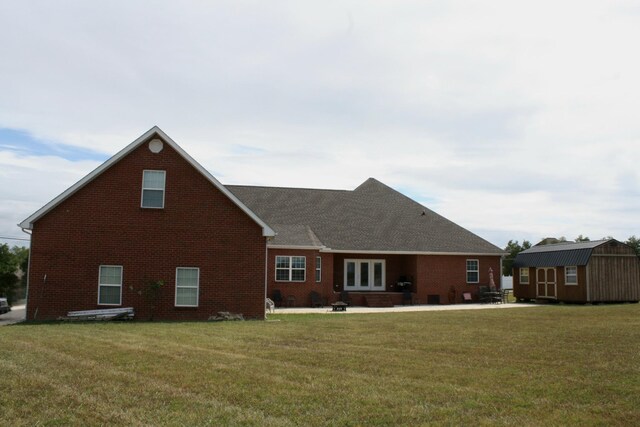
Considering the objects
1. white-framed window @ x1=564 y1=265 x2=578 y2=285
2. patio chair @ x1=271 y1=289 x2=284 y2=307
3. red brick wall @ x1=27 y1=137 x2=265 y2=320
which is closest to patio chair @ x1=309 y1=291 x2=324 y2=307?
patio chair @ x1=271 y1=289 x2=284 y2=307

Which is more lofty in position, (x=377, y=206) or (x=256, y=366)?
(x=377, y=206)

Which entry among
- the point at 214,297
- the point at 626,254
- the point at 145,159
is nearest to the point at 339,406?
the point at 214,297

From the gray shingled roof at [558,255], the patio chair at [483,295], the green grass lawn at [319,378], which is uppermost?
the gray shingled roof at [558,255]

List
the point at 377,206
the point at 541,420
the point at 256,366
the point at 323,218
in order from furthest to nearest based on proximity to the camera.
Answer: the point at 377,206 < the point at 323,218 < the point at 256,366 < the point at 541,420

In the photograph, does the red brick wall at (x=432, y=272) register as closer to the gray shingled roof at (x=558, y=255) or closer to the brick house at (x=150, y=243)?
the gray shingled roof at (x=558, y=255)

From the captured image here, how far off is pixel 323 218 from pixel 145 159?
15580 mm

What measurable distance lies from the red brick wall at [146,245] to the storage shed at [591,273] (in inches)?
766

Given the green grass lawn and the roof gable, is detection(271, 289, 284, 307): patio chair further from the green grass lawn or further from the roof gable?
the green grass lawn

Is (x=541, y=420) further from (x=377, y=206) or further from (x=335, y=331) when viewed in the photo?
(x=377, y=206)

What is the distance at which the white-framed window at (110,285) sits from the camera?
73.5 ft

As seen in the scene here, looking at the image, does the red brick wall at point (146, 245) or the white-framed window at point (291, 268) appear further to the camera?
the white-framed window at point (291, 268)

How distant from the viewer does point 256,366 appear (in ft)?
36.6

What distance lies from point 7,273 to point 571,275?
1275 inches

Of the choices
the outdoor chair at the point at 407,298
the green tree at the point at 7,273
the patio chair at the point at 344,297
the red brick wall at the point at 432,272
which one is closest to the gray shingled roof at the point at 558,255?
the red brick wall at the point at 432,272
